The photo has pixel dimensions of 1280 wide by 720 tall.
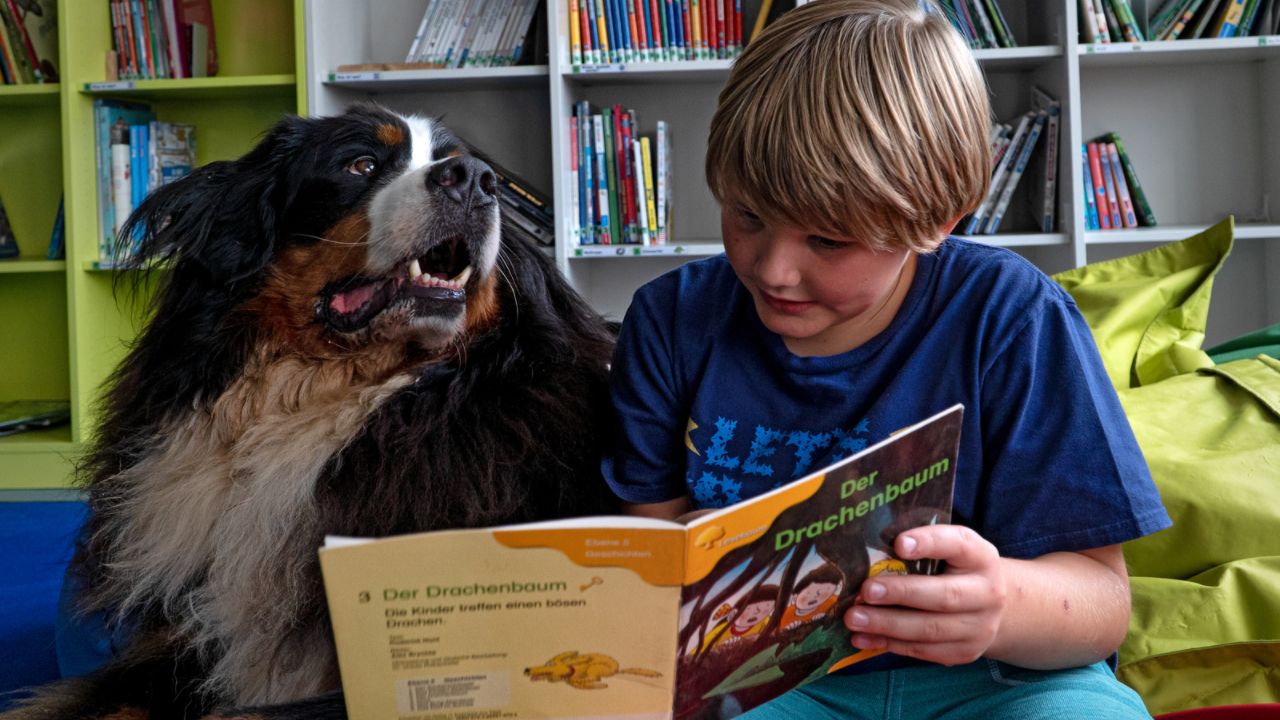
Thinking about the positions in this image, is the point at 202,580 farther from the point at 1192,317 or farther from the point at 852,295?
the point at 1192,317

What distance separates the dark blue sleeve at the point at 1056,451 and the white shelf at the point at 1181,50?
7.70 ft

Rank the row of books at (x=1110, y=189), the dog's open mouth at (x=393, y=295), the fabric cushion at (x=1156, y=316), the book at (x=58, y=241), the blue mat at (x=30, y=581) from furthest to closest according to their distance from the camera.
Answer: the book at (x=58, y=241), the row of books at (x=1110, y=189), the blue mat at (x=30, y=581), the fabric cushion at (x=1156, y=316), the dog's open mouth at (x=393, y=295)

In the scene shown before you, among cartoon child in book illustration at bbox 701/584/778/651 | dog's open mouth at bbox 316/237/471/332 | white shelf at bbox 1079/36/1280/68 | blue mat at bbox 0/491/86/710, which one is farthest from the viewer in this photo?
white shelf at bbox 1079/36/1280/68

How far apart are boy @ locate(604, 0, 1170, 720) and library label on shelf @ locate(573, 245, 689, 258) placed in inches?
81.8

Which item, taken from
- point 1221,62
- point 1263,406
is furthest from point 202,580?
point 1221,62

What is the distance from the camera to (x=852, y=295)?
0.99m

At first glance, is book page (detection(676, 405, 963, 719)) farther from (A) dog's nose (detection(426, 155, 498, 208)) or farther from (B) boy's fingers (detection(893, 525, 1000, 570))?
(A) dog's nose (detection(426, 155, 498, 208))

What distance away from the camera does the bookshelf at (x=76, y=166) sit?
3.39 metres

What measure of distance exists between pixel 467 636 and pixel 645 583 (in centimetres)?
13

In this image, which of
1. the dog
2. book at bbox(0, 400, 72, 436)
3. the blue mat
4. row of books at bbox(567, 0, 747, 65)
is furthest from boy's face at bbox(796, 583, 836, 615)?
book at bbox(0, 400, 72, 436)

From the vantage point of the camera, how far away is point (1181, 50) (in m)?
3.05

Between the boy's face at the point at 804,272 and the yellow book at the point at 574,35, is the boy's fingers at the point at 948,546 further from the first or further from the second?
the yellow book at the point at 574,35

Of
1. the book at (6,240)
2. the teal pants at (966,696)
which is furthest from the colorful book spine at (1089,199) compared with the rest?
the book at (6,240)

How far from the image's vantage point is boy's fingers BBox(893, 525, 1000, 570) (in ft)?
2.75
